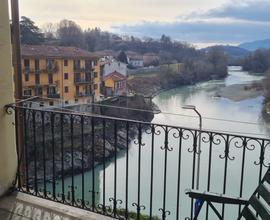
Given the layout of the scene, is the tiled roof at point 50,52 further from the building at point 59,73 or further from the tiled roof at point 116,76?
the tiled roof at point 116,76

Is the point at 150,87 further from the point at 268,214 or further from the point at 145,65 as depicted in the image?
the point at 268,214

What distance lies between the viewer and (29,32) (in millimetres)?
22047

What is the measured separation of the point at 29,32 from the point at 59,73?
11.2 ft

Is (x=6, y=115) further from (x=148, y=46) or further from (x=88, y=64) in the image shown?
(x=148, y=46)

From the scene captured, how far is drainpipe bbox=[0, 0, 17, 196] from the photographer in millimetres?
2389

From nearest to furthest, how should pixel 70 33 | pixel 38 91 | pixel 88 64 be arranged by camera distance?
pixel 38 91 < pixel 88 64 < pixel 70 33

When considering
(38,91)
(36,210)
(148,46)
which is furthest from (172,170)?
(148,46)

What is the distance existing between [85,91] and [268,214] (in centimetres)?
2230

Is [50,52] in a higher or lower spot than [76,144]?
higher

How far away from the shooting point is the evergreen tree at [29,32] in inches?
851

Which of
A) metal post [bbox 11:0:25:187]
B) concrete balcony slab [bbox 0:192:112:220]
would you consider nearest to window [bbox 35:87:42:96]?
metal post [bbox 11:0:25:187]

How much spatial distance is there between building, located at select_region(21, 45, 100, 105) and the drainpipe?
17.3 metres

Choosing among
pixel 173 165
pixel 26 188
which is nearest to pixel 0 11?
pixel 26 188

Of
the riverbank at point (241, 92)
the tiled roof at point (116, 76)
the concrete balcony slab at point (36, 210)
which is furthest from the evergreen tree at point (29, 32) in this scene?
the concrete balcony slab at point (36, 210)
